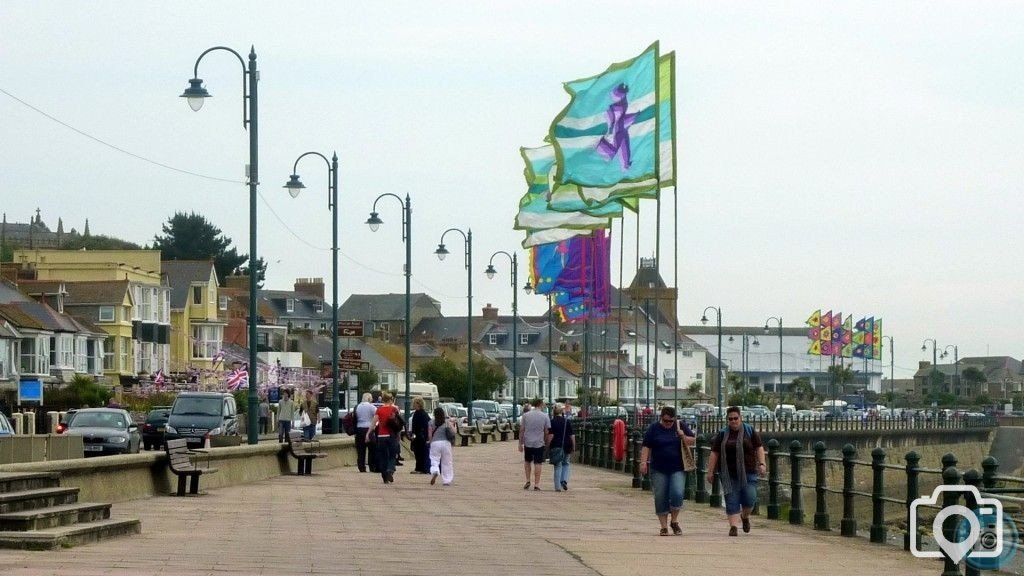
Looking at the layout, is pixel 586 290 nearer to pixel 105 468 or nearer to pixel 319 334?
pixel 105 468

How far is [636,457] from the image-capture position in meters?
34.0

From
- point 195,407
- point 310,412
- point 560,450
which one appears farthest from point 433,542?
point 195,407

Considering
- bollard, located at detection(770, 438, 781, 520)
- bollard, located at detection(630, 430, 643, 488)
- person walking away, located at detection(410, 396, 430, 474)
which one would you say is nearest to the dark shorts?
bollard, located at detection(630, 430, 643, 488)

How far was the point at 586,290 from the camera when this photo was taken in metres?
50.4

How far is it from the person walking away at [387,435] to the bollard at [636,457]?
15.5 ft

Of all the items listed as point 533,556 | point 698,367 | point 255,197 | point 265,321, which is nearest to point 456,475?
point 255,197

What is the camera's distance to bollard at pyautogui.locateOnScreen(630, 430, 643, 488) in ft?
107

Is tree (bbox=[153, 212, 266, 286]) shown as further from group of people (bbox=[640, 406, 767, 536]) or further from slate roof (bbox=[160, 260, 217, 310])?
group of people (bbox=[640, 406, 767, 536])

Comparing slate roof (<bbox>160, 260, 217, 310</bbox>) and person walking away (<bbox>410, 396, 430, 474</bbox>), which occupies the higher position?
slate roof (<bbox>160, 260, 217, 310</bbox>)

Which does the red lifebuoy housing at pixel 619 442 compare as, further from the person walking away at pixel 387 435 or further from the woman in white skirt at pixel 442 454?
the woman in white skirt at pixel 442 454

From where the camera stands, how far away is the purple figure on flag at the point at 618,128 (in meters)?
32.5

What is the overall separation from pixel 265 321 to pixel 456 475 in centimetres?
9261

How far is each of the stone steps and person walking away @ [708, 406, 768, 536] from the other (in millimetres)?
6914

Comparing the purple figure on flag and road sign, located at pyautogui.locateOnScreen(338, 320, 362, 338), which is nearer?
the purple figure on flag
